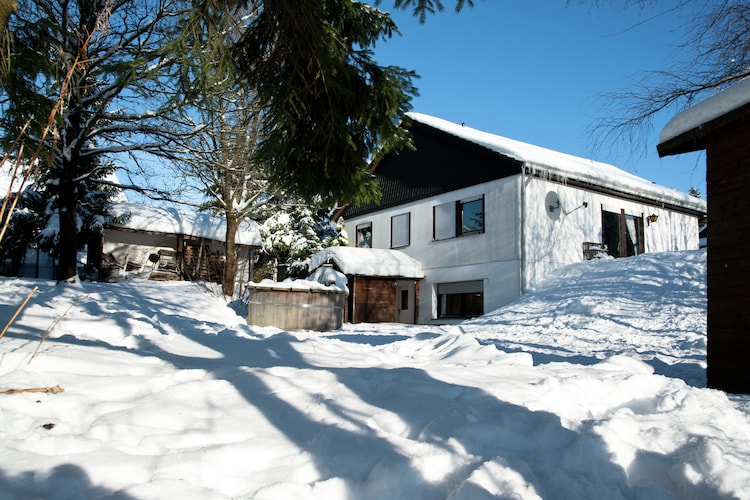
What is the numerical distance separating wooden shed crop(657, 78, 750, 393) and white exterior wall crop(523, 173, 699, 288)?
10125mm

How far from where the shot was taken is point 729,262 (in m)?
5.15

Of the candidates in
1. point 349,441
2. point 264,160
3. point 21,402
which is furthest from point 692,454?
point 264,160

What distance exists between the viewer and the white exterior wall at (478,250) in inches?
621

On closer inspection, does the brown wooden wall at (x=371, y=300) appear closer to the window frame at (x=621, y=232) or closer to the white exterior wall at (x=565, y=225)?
the white exterior wall at (x=565, y=225)

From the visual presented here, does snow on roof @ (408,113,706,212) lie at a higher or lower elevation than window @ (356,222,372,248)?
higher

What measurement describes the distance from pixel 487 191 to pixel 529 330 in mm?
6949

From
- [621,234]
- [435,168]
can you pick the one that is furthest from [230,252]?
[621,234]

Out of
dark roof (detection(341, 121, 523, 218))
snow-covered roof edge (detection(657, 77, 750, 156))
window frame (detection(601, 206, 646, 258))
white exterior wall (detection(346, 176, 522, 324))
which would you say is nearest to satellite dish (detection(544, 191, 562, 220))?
white exterior wall (detection(346, 176, 522, 324))

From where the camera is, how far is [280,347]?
6.15 m

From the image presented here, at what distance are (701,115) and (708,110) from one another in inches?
3.4

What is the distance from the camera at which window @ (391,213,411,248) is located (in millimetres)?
20250

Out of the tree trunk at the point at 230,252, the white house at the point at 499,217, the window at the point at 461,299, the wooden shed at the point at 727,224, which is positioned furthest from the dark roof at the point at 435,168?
the wooden shed at the point at 727,224

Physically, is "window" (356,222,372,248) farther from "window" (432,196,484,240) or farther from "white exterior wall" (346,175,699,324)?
"window" (432,196,484,240)

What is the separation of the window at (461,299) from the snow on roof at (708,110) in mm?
11346
